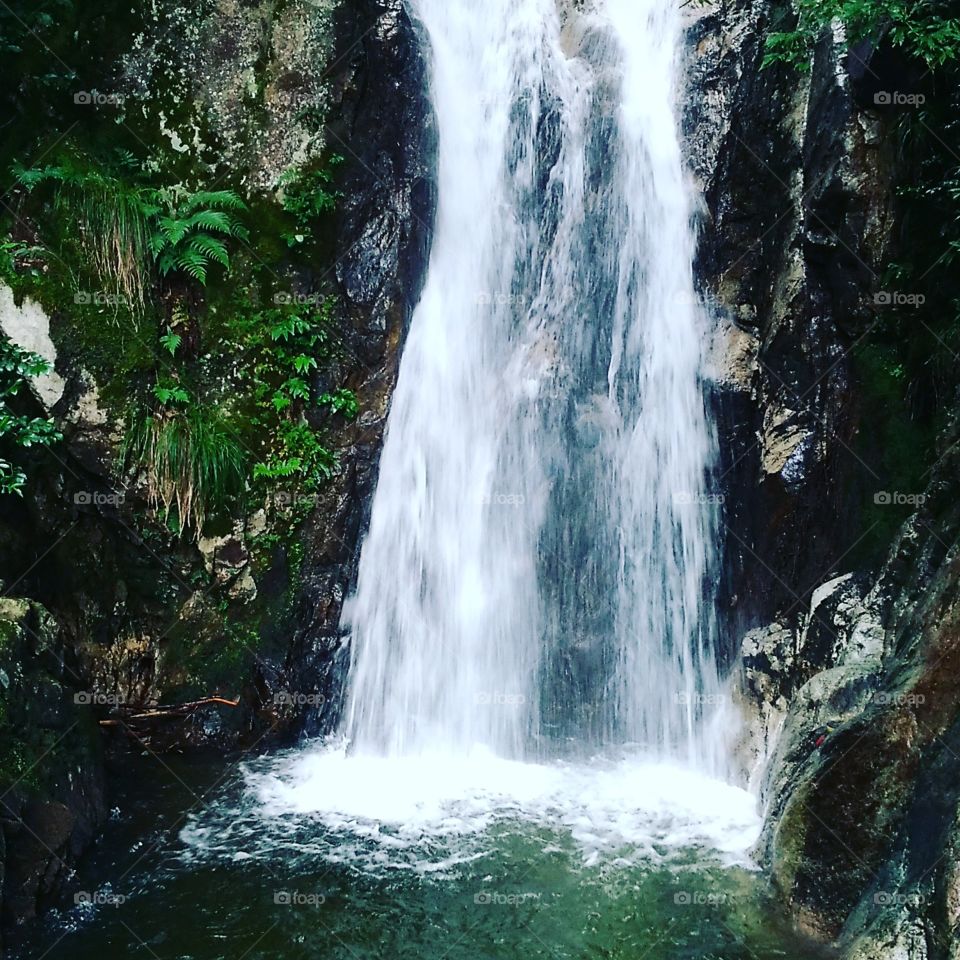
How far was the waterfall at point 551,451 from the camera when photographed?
768cm

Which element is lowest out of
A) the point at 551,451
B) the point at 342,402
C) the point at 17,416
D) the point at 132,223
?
the point at 17,416

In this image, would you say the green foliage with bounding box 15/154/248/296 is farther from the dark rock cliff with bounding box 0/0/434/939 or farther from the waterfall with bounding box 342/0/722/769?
the waterfall with bounding box 342/0/722/769

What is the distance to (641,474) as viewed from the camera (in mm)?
8016

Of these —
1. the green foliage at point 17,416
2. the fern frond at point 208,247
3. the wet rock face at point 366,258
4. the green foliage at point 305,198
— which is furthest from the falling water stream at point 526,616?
the green foliage at point 17,416

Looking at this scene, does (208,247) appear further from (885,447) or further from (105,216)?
(885,447)

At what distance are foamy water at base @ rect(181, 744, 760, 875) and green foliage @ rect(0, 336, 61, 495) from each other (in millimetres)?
3144

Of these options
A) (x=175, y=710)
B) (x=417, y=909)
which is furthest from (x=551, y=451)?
(x=417, y=909)

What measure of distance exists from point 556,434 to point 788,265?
8.75 feet

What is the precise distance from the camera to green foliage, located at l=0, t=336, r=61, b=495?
6.59m

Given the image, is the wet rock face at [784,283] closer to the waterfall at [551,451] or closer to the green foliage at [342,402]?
the waterfall at [551,451]

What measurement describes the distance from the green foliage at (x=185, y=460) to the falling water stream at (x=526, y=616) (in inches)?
59.9

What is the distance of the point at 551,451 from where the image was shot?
27.0ft

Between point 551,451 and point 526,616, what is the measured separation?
1663 millimetres

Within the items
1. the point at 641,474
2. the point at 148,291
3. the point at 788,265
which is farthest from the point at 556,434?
the point at 148,291
